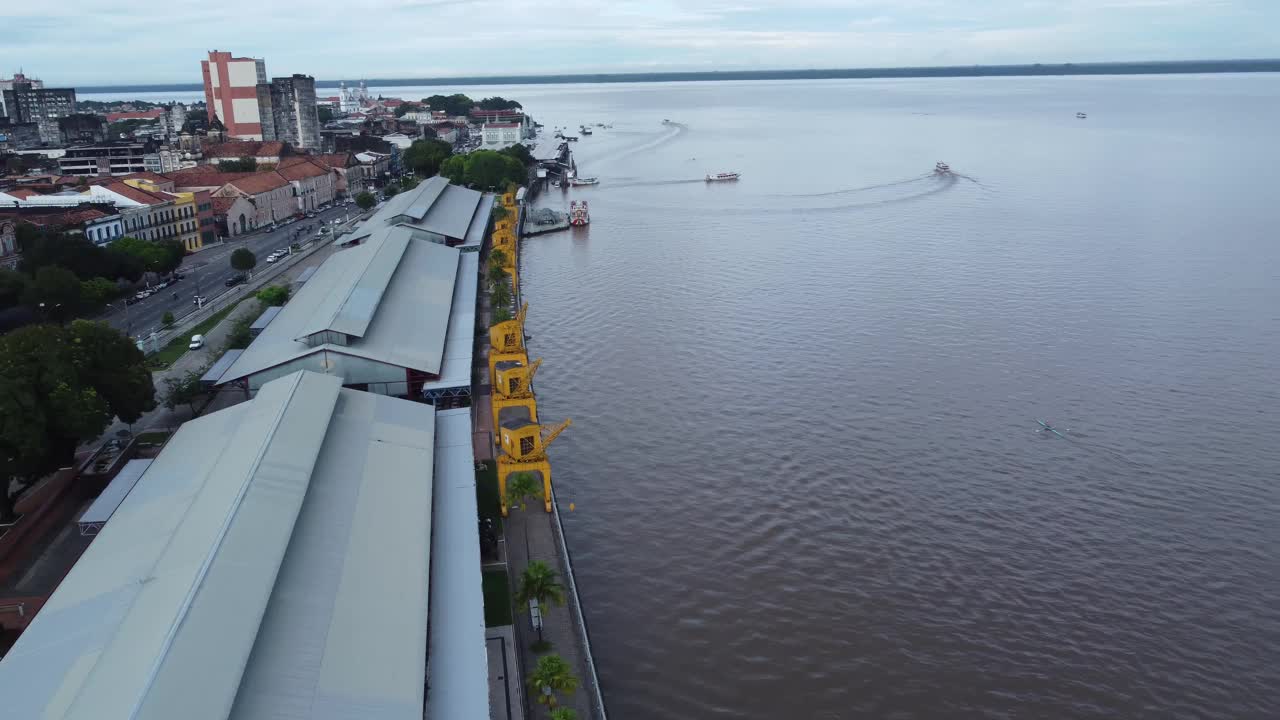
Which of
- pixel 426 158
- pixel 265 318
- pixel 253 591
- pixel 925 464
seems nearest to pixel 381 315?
pixel 265 318

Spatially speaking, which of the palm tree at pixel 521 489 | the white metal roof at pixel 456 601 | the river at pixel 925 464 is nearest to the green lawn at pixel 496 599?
the white metal roof at pixel 456 601

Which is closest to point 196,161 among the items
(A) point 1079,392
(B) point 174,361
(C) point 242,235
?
(C) point 242,235

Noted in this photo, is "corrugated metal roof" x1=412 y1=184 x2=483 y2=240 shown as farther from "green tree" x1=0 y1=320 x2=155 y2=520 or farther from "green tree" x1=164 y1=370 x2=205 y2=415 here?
"green tree" x1=0 y1=320 x2=155 y2=520

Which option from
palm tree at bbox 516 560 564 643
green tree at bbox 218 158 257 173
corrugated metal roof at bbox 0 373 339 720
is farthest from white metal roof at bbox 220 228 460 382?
green tree at bbox 218 158 257 173

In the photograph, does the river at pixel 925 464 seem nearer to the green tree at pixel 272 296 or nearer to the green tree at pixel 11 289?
the green tree at pixel 272 296

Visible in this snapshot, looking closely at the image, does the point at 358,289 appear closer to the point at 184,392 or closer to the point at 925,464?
the point at 184,392
